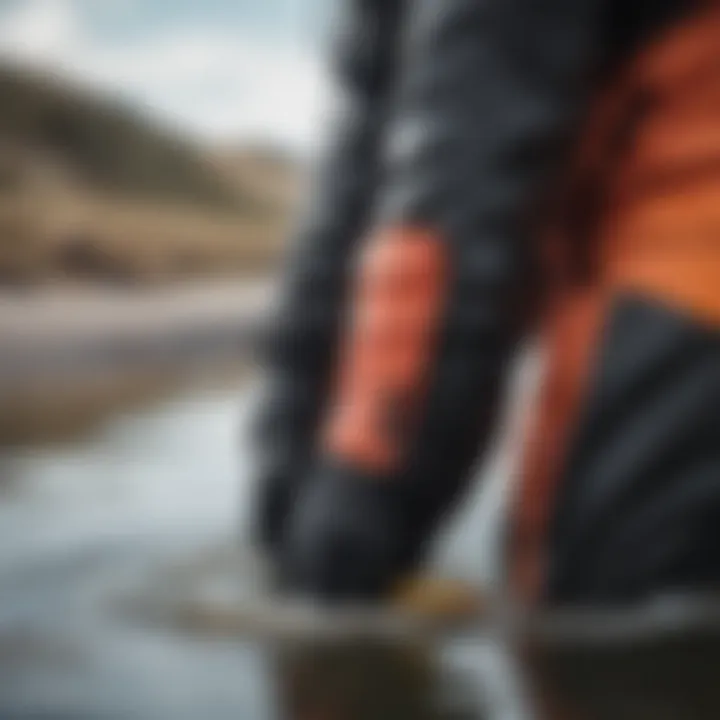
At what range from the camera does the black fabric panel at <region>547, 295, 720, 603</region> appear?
1.44ft

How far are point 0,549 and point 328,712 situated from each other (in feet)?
0.47

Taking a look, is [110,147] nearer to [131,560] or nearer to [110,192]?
[110,192]

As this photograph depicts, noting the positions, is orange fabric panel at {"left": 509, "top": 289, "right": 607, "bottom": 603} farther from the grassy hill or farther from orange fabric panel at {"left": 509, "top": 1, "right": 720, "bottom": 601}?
the grassy hill

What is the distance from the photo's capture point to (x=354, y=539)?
43 cm

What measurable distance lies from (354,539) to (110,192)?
7.8 inches

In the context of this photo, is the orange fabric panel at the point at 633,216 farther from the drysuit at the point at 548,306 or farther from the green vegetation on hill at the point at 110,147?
the green vegetation on hill at the point at 110,147

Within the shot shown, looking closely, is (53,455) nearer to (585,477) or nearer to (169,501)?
(169,501)

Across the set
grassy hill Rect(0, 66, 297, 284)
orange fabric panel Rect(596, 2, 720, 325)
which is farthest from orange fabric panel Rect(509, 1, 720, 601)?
grassy hill Rect(0, 66, 297, 284)

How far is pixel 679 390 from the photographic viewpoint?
0.44 metres

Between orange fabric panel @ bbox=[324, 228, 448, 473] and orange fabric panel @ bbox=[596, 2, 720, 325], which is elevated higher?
orange fabric panel @ bbox=[596, 2, 720, 325]

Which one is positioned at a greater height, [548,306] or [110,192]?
[110,192]

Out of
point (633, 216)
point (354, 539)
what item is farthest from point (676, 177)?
point (354, 539)

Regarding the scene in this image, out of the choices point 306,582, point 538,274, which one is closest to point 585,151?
point 538,274

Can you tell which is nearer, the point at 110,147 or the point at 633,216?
the point at 633,216
